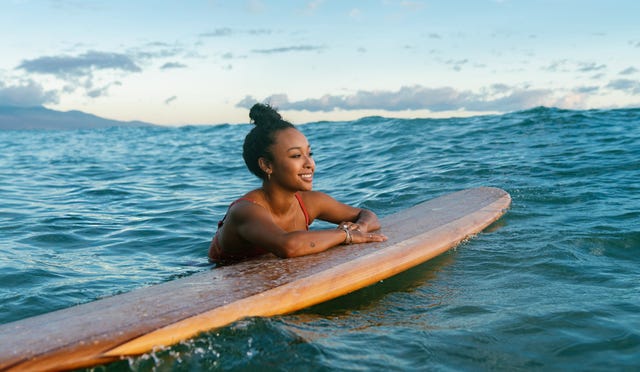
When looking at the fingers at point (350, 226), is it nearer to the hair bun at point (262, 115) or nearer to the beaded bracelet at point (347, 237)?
the beaded bracelet at point (347, 237)

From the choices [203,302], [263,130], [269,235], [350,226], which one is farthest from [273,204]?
[203,302]

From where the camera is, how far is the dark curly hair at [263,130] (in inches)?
148

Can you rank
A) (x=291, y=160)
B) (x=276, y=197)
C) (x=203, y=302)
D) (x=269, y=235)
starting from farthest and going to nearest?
(x=276, y=197) < (x=291, y=160) < (x=269, y=235) < (x=203, y=302)

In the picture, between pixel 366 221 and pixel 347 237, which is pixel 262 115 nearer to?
pixel 347 237

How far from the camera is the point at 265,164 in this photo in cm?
381

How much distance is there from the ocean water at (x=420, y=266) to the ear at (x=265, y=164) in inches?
37.6

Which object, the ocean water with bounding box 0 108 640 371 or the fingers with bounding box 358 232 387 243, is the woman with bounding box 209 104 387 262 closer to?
the fingers with bounding box 358 232 387 243

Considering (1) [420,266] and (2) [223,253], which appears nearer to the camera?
(2) [223,253]

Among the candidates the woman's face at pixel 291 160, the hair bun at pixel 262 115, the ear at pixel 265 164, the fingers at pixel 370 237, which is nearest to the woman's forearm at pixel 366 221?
the fingers at pixel 370 237

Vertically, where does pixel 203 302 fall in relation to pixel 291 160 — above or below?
below

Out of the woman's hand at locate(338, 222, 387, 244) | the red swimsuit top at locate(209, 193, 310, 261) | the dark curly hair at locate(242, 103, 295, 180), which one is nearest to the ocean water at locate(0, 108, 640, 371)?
the red swimsuit top at locate(209, 193, 310, 261)

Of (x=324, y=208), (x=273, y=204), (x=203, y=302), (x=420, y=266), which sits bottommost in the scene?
(x=420, y=266)

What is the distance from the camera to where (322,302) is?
135 inches

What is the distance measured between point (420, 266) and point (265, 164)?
138cm
